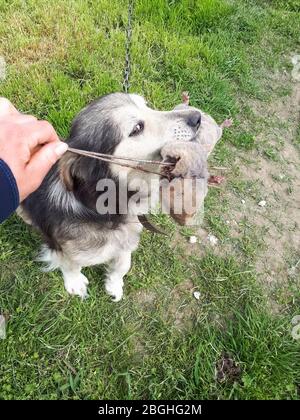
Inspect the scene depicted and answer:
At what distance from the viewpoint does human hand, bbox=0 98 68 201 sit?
5.12 feet

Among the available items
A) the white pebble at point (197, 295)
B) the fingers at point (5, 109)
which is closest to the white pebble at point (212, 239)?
the white pebble at point (197, 295)

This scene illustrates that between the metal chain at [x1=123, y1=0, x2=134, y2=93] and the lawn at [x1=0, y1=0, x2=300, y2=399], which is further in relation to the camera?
the metal chain at [x1=123, y1=0, x2=134, y2=93]

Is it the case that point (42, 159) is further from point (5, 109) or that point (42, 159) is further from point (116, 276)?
point (116, 276)

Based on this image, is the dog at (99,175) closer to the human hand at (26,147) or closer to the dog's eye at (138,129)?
the dog's eye at (138,129)

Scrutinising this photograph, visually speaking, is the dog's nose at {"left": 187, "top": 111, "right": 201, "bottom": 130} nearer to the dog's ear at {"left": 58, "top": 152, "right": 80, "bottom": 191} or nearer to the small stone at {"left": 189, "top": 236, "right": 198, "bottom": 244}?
the dog's ear at {"left": 58, "top": 152, "right": 80, "bottom": 191}

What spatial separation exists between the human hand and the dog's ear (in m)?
0.42

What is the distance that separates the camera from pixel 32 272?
305 centimetres

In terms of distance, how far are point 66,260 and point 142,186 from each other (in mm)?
819

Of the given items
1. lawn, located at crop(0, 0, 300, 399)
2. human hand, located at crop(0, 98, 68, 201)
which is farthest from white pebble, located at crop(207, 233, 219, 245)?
human hand, located at crop(0, 98, 68, 201)

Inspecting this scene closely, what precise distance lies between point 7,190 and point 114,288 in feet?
5.17

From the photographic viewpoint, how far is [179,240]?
11.0 ft

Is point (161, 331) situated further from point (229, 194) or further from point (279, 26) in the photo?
point (279, 26)

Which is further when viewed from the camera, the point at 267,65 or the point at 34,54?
the point at 267,65
